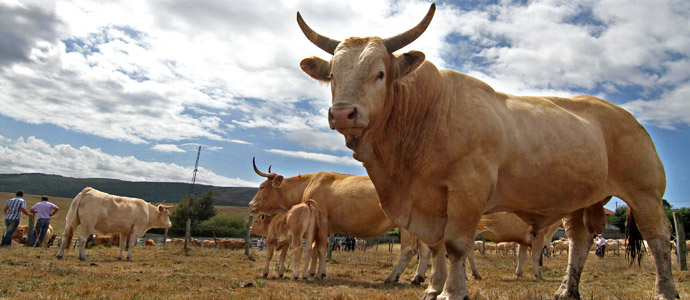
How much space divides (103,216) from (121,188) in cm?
15527

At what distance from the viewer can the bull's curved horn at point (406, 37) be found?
4281 mm

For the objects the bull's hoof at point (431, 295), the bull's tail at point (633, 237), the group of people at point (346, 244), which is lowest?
the group of people at point (346, 244)

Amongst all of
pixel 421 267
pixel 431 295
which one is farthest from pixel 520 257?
pixel 431 295

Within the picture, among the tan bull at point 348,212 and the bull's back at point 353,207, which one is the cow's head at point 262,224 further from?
the bull's back at point 353,207

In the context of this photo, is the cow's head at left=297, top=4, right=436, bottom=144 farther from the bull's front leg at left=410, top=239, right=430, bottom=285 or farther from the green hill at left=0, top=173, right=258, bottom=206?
the green hill at left=0, top=173, right=258, bottom=206

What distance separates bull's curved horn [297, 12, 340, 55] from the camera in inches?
183

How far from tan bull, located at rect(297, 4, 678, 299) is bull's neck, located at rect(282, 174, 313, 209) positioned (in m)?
7.56

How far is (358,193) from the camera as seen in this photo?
1060 centimetres

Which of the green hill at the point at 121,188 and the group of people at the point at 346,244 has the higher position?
the green hill at the point at 121,188

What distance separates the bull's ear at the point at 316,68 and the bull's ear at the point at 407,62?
82 cm

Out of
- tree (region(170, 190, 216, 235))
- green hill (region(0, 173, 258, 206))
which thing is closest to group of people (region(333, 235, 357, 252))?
tree (region(170, 190, 216, 235))

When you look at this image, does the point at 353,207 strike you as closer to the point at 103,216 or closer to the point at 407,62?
the point at 407,62

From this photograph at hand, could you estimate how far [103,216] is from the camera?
1271 cm

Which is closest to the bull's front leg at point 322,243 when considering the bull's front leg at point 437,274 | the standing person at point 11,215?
the bull's front leg at point 437,274
